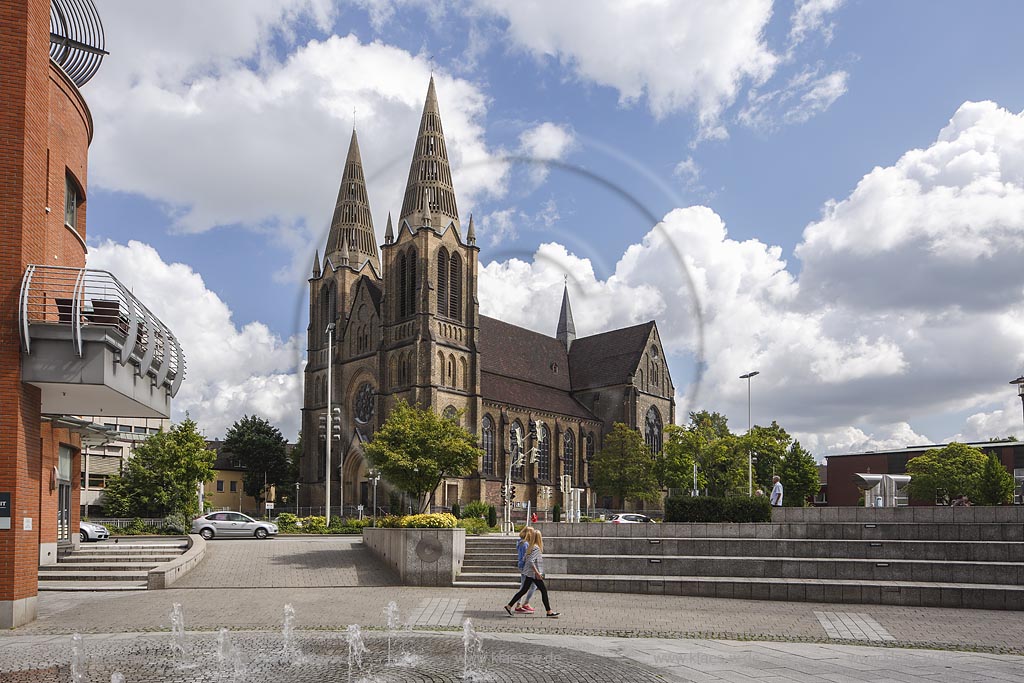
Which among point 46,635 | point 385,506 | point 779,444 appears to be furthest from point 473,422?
point 46,635

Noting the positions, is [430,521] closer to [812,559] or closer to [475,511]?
[812,559]

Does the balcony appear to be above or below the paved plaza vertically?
above

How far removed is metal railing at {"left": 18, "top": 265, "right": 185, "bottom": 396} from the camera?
15469 millimetres

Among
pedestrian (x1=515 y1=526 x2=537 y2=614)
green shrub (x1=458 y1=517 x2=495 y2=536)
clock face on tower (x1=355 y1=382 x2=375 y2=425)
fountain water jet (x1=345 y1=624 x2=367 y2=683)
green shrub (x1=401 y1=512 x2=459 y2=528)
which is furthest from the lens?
clock face on tower (x1=355 y1=382 x2=375 y2=425)

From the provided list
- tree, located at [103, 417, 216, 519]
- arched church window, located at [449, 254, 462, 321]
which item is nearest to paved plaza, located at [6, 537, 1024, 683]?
tree, located at [103, 417, 216, 519]

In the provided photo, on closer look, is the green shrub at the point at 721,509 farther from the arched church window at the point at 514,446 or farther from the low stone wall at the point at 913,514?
the arched church window at the point at 514,446

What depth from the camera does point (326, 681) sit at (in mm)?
10375

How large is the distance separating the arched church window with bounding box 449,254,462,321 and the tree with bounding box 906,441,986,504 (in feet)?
126

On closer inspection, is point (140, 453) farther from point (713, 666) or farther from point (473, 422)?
point (713, 666)

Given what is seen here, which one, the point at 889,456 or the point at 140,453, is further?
the point at 889,456

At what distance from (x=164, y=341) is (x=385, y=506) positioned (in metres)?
51.7

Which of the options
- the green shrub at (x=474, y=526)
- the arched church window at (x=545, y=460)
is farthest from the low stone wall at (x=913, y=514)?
the arched church window at (x=545, y=460)

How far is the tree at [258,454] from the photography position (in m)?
91.1

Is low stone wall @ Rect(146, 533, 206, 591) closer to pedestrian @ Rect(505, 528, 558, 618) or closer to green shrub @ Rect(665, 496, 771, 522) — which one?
pedestrian @ Rect(505, 528, 558, 618)
